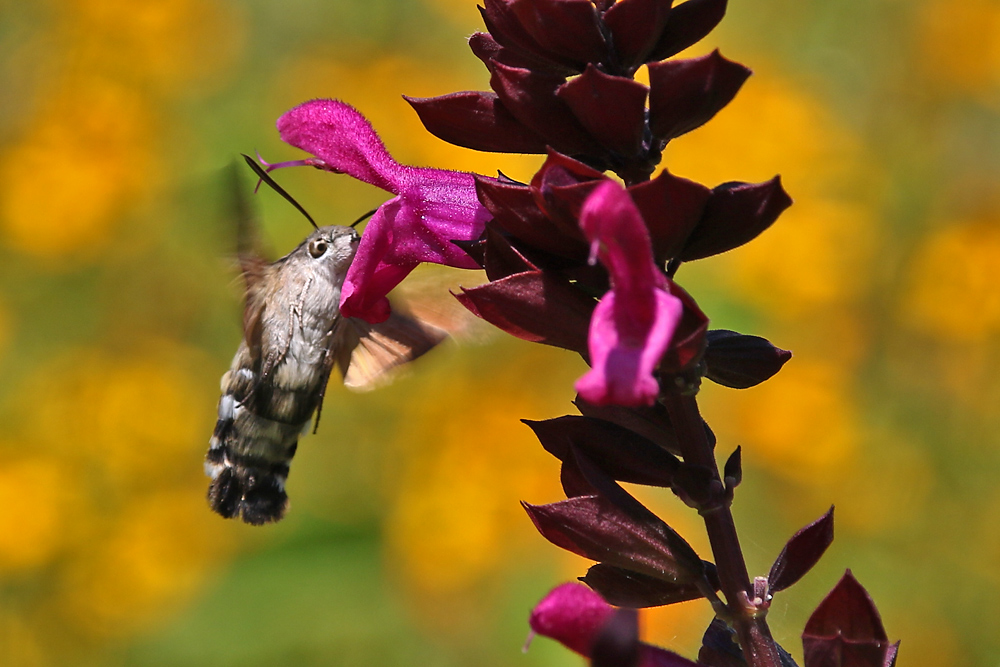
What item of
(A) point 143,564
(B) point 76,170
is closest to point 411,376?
(A) point 143,564

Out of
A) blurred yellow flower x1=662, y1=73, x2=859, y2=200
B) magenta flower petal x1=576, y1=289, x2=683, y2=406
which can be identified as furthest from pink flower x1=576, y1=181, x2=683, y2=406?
blurred yellow flower x1=662, y1=73, x2=859, y2=200

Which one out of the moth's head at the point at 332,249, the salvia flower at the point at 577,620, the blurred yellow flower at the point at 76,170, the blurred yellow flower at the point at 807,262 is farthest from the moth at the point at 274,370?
the blurred yellow flower at the point at 76,170

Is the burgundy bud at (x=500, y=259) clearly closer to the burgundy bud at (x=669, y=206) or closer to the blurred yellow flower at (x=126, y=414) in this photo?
the burgundy bud at (x=669, y=206)

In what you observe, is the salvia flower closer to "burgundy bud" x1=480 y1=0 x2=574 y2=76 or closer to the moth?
"burgundy bud" x1=480 y1=0 x2=574 y2=76

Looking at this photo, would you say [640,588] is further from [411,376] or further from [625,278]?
[411,376]

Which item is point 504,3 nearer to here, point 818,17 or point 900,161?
point 900,161

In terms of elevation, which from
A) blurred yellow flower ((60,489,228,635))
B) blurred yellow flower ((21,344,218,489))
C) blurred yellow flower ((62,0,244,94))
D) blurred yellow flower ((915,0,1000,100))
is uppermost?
blurred yellow flower ((62,0,244,94))
